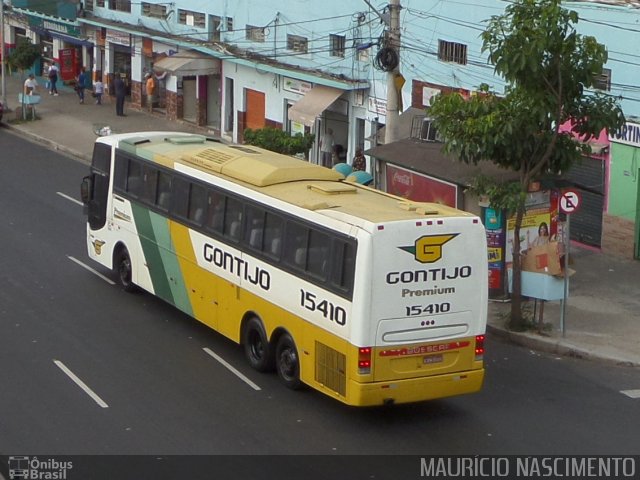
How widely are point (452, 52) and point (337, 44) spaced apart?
195 inches

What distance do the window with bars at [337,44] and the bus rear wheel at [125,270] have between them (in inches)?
544

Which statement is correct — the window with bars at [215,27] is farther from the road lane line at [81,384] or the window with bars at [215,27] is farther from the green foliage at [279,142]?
the road lane line at [81,384]

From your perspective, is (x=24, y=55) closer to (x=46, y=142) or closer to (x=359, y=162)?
(x=46, y=142)

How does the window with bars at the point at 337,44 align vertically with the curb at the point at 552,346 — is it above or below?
above

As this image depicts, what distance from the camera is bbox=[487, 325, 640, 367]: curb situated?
1738 centimetres

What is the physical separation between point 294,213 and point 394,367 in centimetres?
249

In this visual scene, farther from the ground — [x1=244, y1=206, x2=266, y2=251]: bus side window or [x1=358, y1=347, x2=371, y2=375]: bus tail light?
[x1=244, y1=206, x2=266, y2=251]: bus side window

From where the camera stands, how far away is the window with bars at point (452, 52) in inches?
1117

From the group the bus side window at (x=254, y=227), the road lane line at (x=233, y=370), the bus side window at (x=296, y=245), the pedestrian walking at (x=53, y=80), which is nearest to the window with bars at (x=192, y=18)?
the pedestrian walking at (x=53, y=80)

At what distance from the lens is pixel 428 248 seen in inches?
555

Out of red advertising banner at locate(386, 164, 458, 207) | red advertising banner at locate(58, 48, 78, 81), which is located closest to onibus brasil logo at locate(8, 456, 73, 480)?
red advertising banner at locate(386, 164, 458, 207)

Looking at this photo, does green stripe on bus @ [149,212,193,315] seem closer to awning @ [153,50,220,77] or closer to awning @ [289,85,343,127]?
awning @ [289,85,343,127]

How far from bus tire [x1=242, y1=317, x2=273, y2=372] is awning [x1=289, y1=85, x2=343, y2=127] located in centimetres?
1641

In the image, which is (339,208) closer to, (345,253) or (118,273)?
(345,253)
